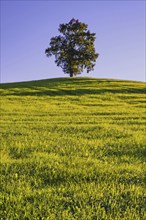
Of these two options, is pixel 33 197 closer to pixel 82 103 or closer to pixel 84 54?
pixel 82 103

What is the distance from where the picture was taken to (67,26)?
278ft

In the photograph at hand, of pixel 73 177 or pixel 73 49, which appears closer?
pixel 73 177

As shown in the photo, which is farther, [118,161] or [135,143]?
[135,143]

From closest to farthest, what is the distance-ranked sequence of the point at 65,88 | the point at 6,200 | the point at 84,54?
the point at 6,200 < the point at 65,88 < the point at 84,54

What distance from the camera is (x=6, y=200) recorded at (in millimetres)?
6656

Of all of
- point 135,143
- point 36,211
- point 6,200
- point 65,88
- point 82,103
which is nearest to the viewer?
point 36,211

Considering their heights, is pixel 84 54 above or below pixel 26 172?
above

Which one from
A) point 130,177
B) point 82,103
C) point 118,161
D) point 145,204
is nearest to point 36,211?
point 145,204

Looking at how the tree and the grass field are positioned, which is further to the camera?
the tree

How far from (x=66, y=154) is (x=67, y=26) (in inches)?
3041

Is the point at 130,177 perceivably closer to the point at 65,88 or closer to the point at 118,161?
the point at 118,161

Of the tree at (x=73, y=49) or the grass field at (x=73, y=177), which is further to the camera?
the tree at (x=73, y=49)

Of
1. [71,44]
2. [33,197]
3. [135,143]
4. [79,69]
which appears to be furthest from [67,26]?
[33,197]

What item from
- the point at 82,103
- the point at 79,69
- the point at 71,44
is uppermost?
A: the point at 71,44
